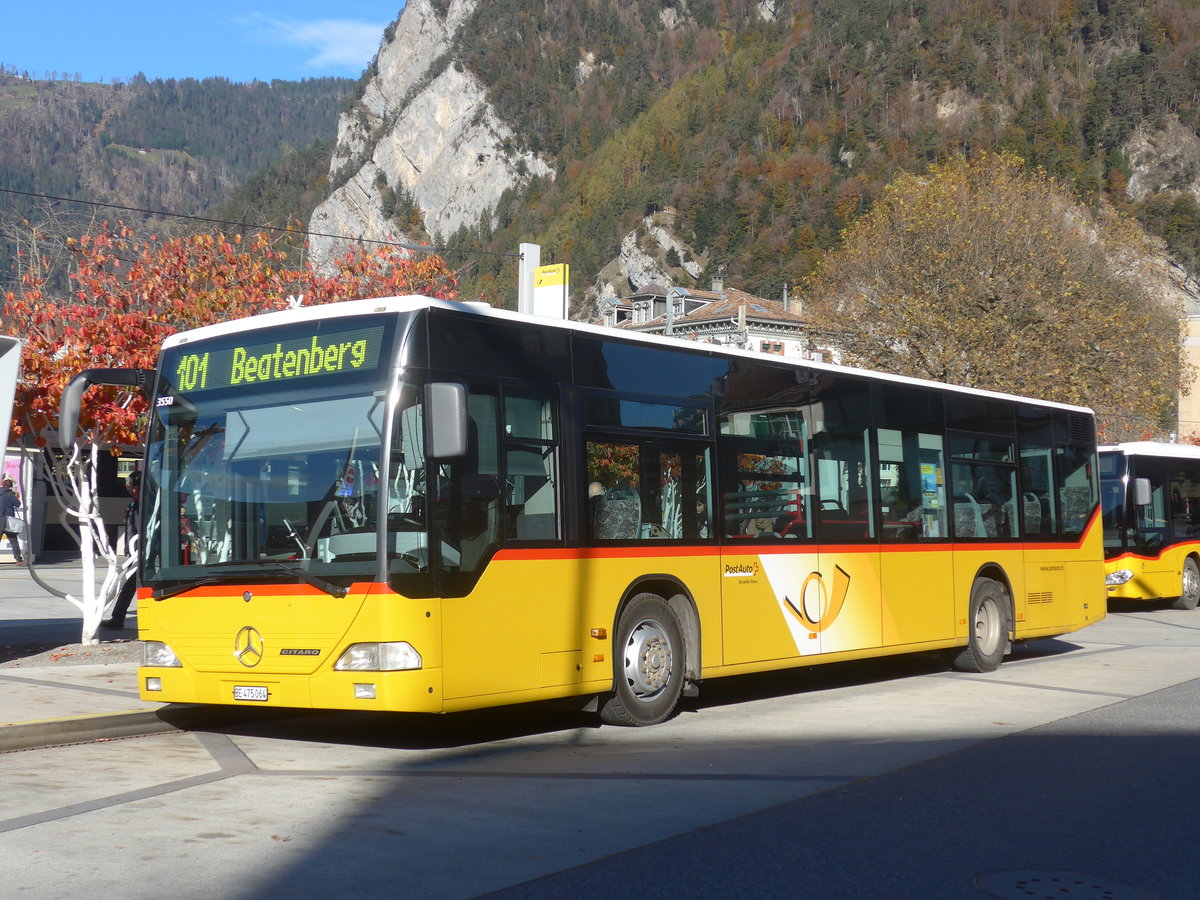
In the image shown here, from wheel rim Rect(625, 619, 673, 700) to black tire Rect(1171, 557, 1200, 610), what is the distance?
690 inches

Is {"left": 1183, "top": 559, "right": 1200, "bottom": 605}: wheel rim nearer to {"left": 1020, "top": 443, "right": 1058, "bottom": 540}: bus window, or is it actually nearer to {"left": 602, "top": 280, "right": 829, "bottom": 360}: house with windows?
{"left": 1020, "top": 443, "right": 1058, "bottom": 540}: bus window

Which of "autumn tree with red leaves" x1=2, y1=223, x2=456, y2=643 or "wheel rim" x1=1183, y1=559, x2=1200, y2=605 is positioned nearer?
"autumn tree with red leaves" x1=2, y1=223, x2=456, y2=643

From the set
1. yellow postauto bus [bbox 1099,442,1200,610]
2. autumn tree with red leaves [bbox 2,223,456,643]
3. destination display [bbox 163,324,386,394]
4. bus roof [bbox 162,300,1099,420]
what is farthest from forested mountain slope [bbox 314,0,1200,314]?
destination display [bbox 163,324,386,394]

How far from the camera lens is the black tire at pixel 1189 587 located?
81.3 feet

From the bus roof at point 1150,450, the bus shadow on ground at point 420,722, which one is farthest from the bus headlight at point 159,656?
the bus roof at point 1150,450

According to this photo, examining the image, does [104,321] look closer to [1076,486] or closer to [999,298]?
[1076,486]

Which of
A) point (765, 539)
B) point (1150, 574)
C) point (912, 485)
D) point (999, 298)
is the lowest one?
point (1150, 574)

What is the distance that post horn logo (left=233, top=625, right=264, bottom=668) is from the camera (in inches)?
338

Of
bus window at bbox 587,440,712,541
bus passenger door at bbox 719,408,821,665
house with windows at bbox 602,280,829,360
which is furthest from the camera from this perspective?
house with windows at bbox 602,280,829,360

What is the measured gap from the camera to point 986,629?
14.4m

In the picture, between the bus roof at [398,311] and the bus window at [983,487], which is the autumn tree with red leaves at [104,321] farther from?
A: the bus window at [983,487]

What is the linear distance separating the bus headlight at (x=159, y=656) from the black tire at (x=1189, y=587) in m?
20.4

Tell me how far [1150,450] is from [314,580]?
19622mm

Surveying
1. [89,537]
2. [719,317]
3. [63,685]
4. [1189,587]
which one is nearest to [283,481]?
[63,685]
